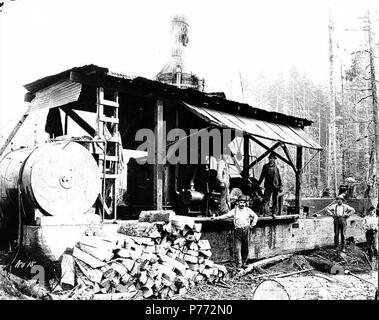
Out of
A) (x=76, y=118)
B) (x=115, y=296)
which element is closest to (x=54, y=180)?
(x=115, y=296)

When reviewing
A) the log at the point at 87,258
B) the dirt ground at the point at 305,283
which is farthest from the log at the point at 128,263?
the dirt ground at the point at 305,283

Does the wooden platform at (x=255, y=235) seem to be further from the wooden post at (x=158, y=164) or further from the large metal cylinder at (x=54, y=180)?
the wooden post at (x=158, y=164)

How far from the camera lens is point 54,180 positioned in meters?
8.51

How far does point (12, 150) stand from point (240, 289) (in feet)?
21.8

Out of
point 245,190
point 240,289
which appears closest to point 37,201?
point 240,289

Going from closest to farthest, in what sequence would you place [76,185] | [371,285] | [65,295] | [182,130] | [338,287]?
1. [65,295]
2. [338,287]
3. [371,285]
4. [76,185]
5. [182,130]

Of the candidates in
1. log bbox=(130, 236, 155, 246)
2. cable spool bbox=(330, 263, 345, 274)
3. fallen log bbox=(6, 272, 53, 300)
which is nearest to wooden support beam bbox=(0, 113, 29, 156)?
fallen log bbox=(6, 272, 53, 300)

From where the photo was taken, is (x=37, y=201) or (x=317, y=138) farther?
(x=317, y=138)

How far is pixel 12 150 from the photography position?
33.8 ft

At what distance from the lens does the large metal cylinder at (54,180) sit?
8273 millimetres

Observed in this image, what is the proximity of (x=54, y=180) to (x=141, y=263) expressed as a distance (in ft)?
8.79

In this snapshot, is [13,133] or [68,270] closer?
[68,270]

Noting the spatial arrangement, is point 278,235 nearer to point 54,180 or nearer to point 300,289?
point 300,289
